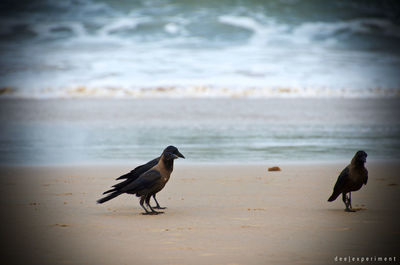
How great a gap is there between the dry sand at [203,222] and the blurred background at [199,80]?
318cm

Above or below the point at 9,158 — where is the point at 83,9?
above

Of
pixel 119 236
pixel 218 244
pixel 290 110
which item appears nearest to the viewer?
pixel 218 244

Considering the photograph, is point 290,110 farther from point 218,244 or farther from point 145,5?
point 145,5

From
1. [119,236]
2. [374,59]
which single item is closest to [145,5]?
[374,59]

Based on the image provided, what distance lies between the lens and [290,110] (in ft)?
87.3

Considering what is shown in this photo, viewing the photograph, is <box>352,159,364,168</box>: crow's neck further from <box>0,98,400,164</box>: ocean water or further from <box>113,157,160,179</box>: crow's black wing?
<box>0,98,400,164</box>: ocean water

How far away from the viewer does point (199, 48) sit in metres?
60.1

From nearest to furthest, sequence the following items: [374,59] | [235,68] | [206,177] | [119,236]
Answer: [119,236], [206,177], [235,68], [374,59]

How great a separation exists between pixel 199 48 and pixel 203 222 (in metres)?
54.8

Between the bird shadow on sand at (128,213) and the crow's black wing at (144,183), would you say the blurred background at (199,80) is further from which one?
the crow's black wing at (144,183)

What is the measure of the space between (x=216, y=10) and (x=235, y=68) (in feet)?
86.3

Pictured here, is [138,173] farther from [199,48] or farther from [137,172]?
[199,48]

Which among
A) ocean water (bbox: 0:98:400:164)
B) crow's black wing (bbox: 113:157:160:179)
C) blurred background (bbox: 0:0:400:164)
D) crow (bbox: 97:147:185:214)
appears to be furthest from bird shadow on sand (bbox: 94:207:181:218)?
blurred background (bbox: 0:0:400:164)

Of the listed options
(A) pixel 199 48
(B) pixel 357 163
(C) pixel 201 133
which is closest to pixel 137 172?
(B) pixel 357 163
